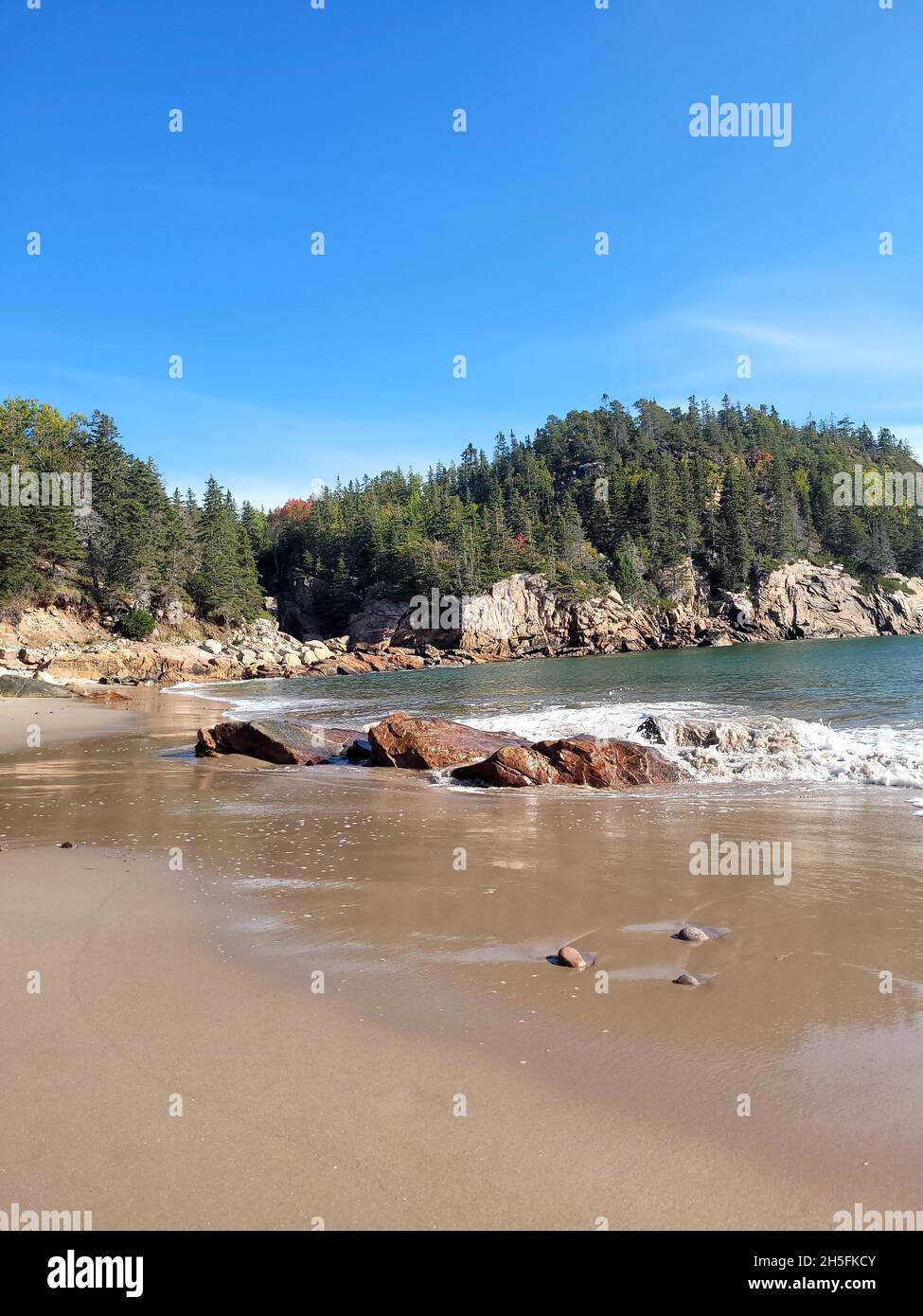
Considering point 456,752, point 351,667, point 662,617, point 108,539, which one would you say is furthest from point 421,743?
point 662,617

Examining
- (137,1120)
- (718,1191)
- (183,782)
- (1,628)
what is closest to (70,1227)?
(137,1120)

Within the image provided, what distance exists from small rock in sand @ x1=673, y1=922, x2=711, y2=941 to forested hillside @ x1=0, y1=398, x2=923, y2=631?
56657mm

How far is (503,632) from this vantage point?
83.4 meters

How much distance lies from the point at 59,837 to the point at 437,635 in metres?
76.1

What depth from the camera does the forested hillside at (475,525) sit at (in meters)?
62.8

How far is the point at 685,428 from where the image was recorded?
15400 centimetres

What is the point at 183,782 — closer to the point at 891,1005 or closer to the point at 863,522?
the point at 891,1005

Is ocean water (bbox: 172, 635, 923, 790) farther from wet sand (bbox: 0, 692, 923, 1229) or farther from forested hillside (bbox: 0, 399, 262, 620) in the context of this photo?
forested hillside (bbox: 0, 399, 262, 620)

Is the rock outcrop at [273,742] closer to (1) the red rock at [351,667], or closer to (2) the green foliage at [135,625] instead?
(1) the red rock at [351,667]

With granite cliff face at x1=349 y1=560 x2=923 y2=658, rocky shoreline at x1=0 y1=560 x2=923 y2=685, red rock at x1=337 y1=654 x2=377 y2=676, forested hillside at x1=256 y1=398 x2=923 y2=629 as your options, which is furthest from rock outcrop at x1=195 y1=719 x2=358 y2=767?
forested hillside at x1=256 y1=398 x2=923 y2=629

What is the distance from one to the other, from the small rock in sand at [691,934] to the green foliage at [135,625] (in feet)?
203

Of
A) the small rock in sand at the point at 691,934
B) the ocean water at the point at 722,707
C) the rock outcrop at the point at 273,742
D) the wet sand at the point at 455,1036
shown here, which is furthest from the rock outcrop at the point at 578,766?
the small rock in sand at the point at 691,934

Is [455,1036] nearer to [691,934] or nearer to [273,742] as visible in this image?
[691,934]

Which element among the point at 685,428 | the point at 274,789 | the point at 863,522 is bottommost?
the point at 274,789
